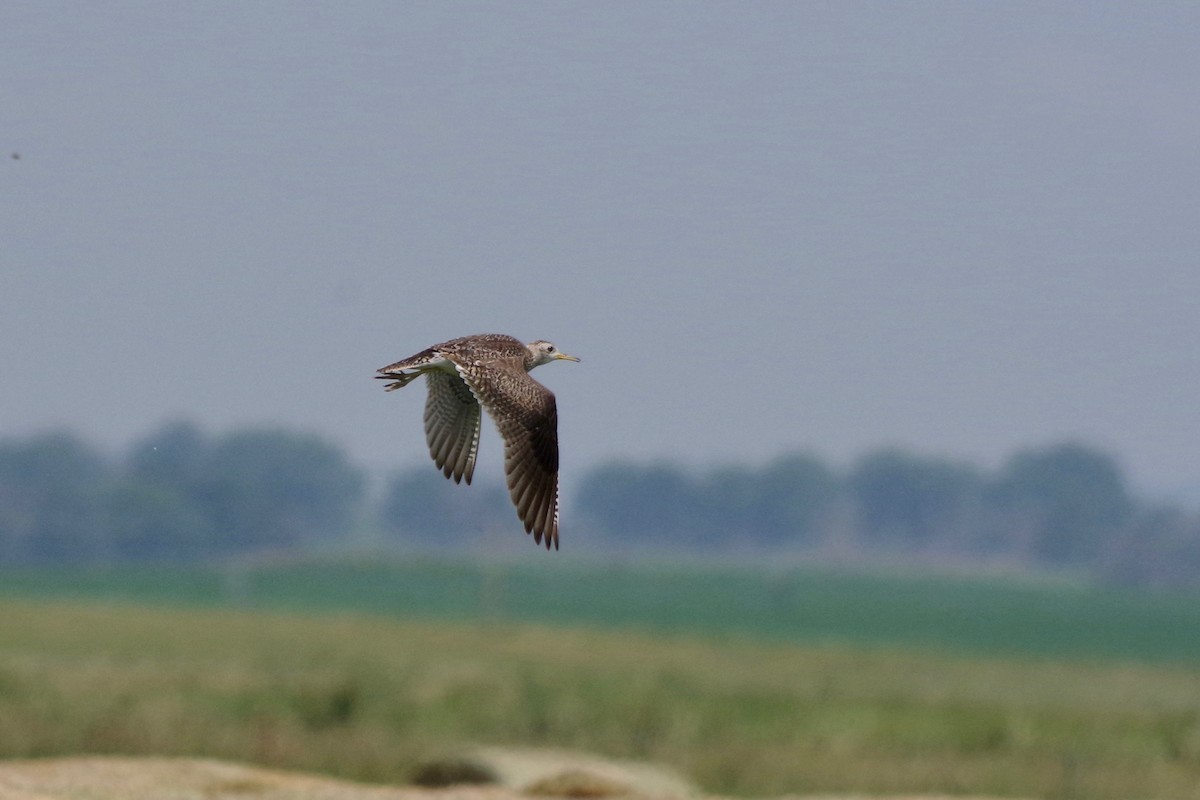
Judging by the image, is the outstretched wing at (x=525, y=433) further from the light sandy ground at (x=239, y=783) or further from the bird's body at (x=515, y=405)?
the light sandy ground at (x=239, y=783)

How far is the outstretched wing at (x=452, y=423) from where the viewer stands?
12992 mm

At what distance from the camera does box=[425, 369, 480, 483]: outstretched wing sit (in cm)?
1299

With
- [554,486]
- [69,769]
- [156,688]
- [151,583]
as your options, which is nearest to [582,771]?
[69,769]

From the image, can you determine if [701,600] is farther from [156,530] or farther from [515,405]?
[515,405]

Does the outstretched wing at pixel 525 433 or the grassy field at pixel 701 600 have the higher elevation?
the grassy field at pixel 701 600

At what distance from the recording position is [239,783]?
683 inches

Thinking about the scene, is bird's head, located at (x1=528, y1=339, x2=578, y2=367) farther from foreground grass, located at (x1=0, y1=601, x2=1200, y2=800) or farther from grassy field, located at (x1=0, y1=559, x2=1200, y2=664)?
grassy field, located at (x1=0, y1=559, x2=1200, y2=664)

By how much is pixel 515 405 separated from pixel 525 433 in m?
0.20

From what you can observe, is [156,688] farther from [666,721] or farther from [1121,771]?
[1121,771]

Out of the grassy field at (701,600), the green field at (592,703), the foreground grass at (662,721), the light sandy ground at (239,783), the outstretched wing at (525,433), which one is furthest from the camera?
the grassy field at (701,600)

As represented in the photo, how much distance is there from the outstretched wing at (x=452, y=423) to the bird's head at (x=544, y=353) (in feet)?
2.50

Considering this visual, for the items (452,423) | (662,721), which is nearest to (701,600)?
(662,721)

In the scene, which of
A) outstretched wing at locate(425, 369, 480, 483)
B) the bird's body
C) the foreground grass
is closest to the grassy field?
the foreground grass

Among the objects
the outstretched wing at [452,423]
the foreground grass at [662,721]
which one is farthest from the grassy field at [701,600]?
the outstretched wing at [452,423]
